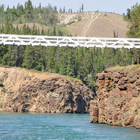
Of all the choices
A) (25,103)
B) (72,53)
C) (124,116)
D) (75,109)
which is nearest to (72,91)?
(75,109)

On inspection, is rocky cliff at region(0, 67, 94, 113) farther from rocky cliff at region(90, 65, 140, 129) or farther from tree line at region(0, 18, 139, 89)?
rocky cliff at region(90, 65, 140, 129)

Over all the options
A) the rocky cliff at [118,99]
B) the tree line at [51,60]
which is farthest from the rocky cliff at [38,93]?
the rocky cliff at [118,99]

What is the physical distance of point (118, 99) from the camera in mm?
51906

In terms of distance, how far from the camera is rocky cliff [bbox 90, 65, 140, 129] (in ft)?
155

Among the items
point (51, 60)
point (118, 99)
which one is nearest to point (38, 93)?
point (51, 60)

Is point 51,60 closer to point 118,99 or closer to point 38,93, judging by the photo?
point 38,93

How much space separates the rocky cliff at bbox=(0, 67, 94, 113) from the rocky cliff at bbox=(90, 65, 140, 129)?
37.6 m

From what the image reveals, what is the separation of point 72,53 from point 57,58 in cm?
815

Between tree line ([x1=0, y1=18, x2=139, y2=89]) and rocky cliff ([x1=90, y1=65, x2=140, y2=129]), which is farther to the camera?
tree line ([x1=0, y1=18, x2=139, y2=89])

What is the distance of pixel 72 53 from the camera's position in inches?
4542

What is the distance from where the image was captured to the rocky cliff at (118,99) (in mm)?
47188

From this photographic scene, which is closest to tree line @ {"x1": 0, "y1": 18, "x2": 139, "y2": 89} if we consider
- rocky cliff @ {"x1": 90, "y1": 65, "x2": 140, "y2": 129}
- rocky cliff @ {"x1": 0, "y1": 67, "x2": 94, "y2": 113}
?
rocky cliff @ {"x1": 0, "y1": 67, "x2": 94, "y2": 113}

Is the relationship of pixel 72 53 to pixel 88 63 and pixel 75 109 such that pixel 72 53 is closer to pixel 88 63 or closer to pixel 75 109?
pixel 88 63

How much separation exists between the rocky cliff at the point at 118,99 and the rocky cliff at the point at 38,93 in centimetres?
3760
